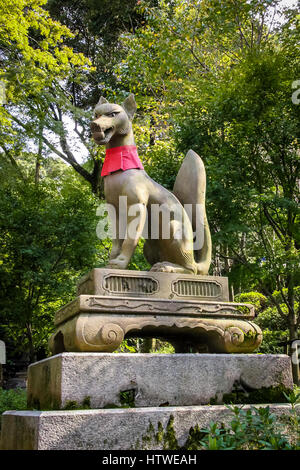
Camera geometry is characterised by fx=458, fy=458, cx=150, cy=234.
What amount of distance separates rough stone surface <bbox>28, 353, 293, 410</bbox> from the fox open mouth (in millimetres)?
2128

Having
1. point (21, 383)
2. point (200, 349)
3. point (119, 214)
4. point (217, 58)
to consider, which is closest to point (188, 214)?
point (119, 214)

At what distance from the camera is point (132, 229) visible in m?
4.53

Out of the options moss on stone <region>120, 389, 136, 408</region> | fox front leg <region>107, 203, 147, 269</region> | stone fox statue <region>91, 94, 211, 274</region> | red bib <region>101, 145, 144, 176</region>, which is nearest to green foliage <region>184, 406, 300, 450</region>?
moss on stone <region>120, 389, 136, 408</region>

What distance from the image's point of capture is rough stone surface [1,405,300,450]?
3133 mm

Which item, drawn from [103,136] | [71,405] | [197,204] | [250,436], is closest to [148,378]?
[71,405]

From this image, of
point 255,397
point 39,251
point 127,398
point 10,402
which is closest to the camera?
point 127,398

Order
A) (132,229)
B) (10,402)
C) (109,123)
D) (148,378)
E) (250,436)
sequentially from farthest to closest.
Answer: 1. (10,402)
2. (109,123)
3. (132,229)
4. (148,378)
5. (250,436)

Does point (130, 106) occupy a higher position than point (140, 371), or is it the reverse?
point (130, 106)

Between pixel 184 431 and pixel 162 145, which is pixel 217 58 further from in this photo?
pixel 184 431

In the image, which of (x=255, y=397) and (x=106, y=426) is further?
(x=255, y=397)

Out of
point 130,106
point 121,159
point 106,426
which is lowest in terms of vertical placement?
point 106,426

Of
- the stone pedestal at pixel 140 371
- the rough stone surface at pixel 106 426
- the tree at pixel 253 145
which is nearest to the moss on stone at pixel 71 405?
the stone pedestal at pixel 140 371

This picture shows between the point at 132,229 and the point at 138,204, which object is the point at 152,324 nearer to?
the point at 132,229

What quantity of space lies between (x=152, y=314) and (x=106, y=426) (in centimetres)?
114
